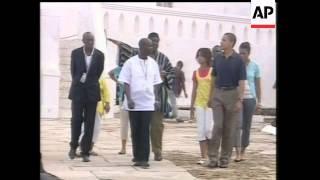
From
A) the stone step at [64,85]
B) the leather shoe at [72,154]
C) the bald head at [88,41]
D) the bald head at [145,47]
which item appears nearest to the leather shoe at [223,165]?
the bald head at [145,47]

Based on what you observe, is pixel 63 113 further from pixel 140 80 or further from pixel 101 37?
pixel 140 80

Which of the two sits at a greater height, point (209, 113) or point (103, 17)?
point (103, 17)

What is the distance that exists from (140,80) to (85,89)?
0.65 metres

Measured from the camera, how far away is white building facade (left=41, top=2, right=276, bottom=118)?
41.3 ft

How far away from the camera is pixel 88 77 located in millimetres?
7688

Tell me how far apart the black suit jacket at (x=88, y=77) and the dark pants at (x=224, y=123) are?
1386mm

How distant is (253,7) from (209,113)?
1866 mm

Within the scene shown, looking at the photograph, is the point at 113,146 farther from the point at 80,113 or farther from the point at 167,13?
the point at 167,13

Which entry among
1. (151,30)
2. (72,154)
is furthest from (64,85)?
(72,154)

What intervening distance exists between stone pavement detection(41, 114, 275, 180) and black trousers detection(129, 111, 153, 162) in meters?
0.19

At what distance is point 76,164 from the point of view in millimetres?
7613

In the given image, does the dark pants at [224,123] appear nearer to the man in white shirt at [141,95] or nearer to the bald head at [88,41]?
the man in white shirt at [141,95]

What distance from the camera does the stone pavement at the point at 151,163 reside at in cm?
707
